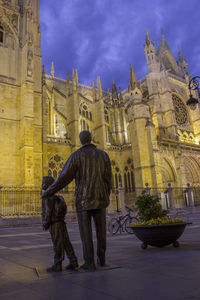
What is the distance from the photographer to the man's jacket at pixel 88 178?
116 inches

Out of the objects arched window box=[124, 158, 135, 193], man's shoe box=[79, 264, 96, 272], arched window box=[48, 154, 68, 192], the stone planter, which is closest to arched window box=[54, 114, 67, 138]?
arched window box=[48, 154, 68, 192]

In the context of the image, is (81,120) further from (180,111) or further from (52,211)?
(52,211)

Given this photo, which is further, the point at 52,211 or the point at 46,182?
the point at 46,182

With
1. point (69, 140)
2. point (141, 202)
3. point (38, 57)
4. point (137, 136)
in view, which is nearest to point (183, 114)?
point (137, 136)

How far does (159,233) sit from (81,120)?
83.1ft

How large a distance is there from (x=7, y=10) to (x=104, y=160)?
20.4 m

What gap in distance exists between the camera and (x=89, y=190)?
9.72 feet

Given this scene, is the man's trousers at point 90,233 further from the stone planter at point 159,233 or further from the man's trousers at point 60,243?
the stone planter at point 159,233

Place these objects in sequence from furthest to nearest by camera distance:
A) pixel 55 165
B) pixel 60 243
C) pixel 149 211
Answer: pixel 55 165, pixel 149 211, pixel 60 243

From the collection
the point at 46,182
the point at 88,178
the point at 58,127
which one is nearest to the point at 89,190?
the point at 88,178

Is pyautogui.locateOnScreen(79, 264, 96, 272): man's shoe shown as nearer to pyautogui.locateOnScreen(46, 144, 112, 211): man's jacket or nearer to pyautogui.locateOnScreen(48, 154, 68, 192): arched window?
pyautogui.locateOnScreen(46, 144, 112, 211): man's jacket

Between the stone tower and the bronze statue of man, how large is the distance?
13605 millimetres

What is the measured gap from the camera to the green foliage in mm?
4586

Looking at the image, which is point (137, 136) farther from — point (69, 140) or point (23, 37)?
point (23, 37)
